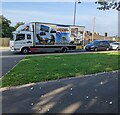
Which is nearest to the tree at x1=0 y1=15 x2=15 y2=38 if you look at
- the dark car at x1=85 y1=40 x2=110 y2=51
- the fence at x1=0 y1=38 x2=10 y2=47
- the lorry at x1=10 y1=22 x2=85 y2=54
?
the fence at x1=0 y1=38 x2=10 y2=47

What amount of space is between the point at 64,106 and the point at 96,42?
3455 centimetres

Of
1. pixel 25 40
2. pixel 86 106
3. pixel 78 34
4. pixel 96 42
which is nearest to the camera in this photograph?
pixel 86 106

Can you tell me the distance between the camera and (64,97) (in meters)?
8.09

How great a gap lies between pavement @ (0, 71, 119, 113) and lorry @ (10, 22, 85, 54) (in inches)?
836

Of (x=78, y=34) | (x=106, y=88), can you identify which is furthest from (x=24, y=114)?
(x=78, y=34)

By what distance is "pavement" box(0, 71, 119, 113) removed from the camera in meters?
6.88

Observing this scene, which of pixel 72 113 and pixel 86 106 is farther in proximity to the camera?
pixel 86 106

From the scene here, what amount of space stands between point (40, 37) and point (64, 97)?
24177 mm

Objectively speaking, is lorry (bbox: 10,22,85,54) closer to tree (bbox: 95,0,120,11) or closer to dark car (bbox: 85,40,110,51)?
dark car (bbox: 85,40,110,51)

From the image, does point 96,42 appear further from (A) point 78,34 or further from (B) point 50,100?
(B) point 50,100

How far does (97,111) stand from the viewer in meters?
6.71

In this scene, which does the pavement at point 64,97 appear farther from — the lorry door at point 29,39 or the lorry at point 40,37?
the lorry at point 40,37

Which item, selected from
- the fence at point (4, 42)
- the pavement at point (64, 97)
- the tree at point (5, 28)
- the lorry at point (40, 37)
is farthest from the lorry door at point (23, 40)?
the tree at point (5, 28)

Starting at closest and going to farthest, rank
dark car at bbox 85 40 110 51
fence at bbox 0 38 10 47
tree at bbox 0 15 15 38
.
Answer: dark car at bbox 85 40 110 51 < fence at bbox 0 38 10 47 < tree at bbox 0 15 15 38
